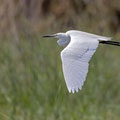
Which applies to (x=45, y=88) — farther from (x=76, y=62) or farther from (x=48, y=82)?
(x=76, y=62)

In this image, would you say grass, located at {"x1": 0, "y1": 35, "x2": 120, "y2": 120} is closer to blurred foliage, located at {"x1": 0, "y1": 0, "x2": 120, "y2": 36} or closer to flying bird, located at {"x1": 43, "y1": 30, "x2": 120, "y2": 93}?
blurred foliage, located at {"x1": 0, "y1": 0, "x2": 120, "y2": 36}

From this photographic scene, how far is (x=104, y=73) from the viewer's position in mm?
3988

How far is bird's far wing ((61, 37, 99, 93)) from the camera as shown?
1879 mm

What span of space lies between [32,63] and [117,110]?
803 mm

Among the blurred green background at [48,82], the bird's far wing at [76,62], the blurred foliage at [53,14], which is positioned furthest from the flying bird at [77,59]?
the blurred foliage at [53,14]

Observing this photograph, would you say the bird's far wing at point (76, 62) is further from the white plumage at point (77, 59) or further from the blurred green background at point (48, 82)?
the blurred green background at point (48, 82)

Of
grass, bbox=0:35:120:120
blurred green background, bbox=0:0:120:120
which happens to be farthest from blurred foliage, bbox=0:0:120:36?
grass, bbox=0:35:120:120

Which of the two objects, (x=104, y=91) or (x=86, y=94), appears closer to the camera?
(x=86, y=94)

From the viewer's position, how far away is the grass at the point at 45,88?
3.14 m

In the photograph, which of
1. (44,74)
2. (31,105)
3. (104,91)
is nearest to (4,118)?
(31,105)

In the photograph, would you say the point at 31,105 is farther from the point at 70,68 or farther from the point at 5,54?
the point at 70,68

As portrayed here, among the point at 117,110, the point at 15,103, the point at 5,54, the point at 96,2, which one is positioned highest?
the point at 96,2

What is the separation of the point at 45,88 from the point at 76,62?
1.32 m

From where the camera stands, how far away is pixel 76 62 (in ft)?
6.59
